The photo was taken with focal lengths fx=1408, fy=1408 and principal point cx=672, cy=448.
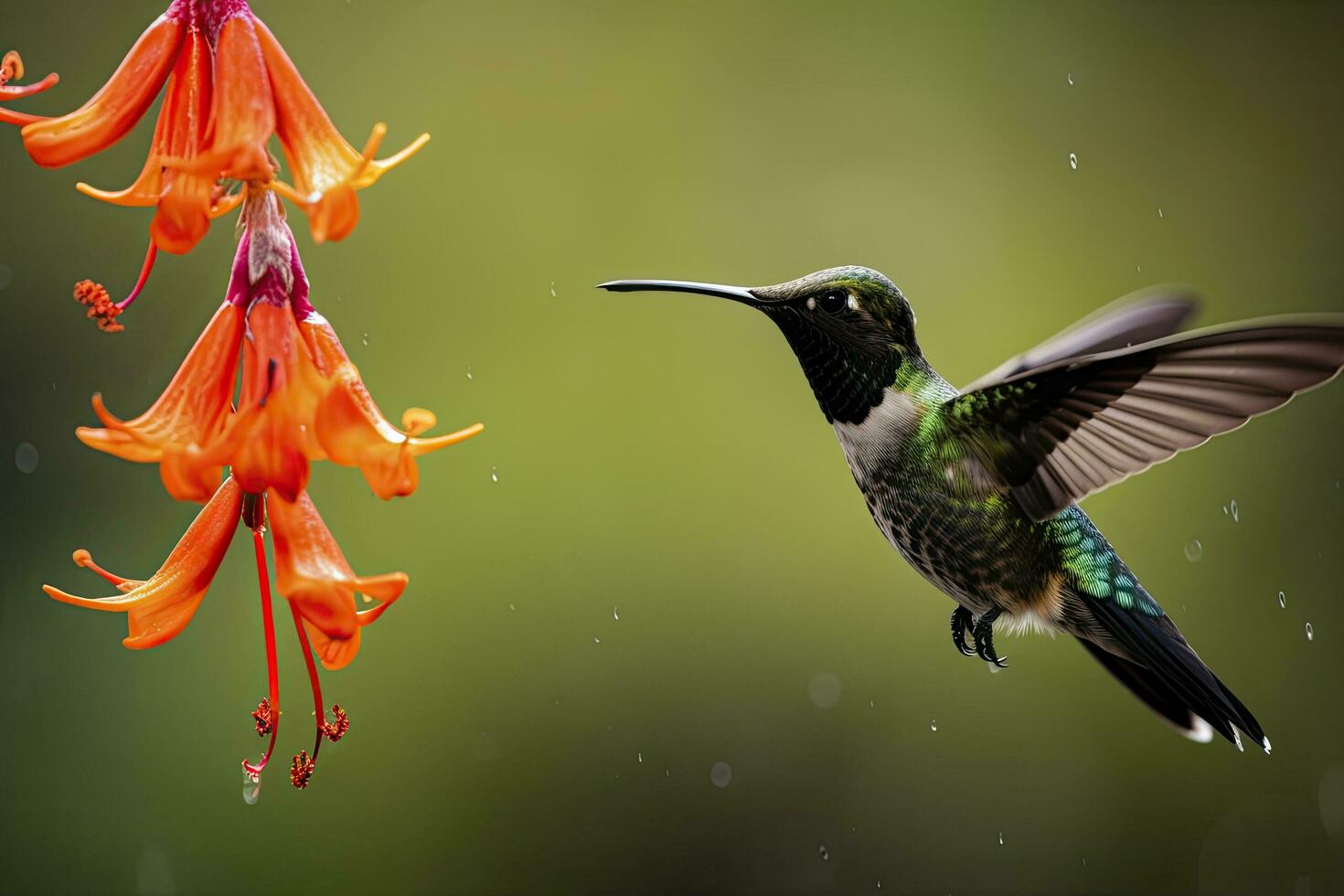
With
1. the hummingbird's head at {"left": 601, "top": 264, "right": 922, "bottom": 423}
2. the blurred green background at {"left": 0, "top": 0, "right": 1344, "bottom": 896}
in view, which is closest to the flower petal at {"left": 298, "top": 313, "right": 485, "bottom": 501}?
the hummingbird's head at {"left": 601, "top": 264, "right": 922, "bottom": 423}

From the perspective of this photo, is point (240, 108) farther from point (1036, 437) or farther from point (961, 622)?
point (961, 622)

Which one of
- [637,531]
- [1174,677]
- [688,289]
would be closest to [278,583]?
[688,289]

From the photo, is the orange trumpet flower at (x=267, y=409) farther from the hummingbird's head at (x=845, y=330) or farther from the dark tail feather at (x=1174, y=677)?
the dark tail feather at (x=1174, y=677)

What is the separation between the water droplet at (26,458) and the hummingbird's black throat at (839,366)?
2.21m

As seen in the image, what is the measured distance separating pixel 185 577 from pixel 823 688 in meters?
2.54

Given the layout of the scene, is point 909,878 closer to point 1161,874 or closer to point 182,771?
point 1161,874

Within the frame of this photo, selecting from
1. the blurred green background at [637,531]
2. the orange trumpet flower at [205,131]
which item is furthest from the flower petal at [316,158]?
the blurred green background at [637,531]

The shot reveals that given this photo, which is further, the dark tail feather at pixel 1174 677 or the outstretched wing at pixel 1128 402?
the dark tail feather at pixel 1174 677

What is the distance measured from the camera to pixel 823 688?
3.36 meters

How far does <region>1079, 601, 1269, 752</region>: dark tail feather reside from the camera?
5.67 ft

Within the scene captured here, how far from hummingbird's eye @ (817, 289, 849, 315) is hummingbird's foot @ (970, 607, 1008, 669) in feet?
1.53

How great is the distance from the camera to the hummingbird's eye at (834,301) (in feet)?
5.07

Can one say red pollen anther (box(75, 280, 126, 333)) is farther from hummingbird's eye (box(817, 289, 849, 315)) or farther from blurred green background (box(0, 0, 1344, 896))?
blurred green background (box(0, 0, 1344, 896))

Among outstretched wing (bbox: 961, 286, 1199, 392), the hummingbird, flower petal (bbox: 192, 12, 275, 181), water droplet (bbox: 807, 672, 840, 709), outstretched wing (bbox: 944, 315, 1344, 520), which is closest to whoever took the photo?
flower petal (bbox: 192, 12, 275, 181)
